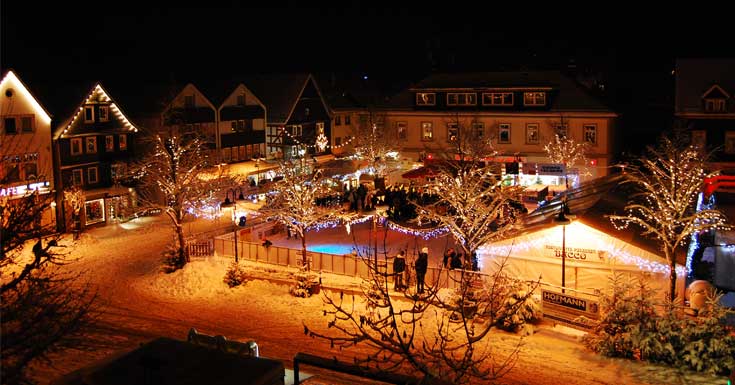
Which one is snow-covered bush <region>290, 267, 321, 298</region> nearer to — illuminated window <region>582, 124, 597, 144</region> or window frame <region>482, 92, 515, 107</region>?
illuminated window <region>582, 124, 597, 144</region>

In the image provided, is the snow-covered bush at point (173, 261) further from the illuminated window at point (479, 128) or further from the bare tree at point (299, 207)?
the illuminated window at point (479, 128)

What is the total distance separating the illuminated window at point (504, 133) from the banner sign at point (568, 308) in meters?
28.3

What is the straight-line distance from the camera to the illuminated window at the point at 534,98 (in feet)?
153

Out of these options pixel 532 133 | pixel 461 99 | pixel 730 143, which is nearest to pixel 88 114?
pixel 461 99

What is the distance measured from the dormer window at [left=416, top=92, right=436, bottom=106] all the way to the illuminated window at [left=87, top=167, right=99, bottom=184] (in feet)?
78.0

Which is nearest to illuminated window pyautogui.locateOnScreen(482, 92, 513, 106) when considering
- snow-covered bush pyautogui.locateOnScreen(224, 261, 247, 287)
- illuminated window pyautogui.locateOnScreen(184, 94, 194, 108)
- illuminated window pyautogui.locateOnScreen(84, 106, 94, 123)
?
illuminated window pyautogui.locateOnScreen(184, 94, 194, 108)

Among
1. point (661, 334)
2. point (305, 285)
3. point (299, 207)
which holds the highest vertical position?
point (299, 207)

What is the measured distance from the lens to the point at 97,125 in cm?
3797

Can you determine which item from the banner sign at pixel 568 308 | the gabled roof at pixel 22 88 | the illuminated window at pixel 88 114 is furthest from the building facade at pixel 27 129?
the banner sign at pixel 568 308

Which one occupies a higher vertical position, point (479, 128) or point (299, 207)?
point (479, 128)

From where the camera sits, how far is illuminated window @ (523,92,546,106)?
46500mm

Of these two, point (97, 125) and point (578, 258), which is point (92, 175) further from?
point (578, 258)

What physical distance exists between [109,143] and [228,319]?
21.5m

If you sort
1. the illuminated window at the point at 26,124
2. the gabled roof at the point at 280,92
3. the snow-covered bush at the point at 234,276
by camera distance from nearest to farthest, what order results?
the snow-covered bush at the point at 234,276 → the illuminated window at the point at 26,124 → the gabled roof at the point at 280,92
